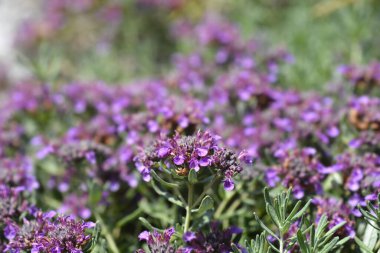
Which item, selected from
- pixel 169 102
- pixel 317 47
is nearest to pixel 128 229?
pixel 169 102

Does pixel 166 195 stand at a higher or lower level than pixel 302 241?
higher

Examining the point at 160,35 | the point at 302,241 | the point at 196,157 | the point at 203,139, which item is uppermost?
the point at 160,35

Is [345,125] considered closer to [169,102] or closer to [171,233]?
[169,102]

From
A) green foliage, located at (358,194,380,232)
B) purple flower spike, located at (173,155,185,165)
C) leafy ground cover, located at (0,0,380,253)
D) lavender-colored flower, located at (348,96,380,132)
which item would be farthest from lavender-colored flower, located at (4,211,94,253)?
lavender-colored flower, located at (348,96,380,132)

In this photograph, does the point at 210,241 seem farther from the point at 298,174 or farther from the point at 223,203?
the point at 298,174

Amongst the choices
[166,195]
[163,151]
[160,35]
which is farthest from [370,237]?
[160,35]

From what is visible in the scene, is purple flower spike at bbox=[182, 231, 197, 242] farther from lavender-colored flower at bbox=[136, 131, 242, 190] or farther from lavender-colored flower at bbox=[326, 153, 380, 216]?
lavender-colored flower at bbox=[326, 153, 380, 216]

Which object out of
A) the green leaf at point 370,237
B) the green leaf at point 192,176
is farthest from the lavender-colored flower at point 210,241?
the green leaf at point 370,237

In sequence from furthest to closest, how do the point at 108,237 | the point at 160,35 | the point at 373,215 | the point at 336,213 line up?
the point at 160,35 < the point at 108,237 < the point at 336,213 < the point at 373,215

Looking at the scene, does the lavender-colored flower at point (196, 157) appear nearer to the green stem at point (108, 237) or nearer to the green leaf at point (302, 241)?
the green leaf at point (302, 241)

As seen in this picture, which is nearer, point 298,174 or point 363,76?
point 298,174
